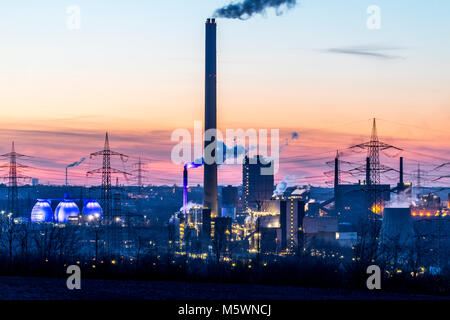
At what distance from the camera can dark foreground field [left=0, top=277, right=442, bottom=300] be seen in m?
9.63

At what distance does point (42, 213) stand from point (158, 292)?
81544mm

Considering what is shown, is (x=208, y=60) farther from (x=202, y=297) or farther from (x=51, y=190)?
(x=51, y=190)

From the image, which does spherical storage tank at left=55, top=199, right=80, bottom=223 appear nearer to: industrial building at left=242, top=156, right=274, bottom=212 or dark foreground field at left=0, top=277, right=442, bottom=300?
industrial building at left=242, top=156, right=274, bottom=212

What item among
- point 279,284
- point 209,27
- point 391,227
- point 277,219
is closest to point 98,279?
point 279,284

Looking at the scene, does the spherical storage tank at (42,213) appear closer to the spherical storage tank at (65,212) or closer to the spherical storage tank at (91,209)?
the spherical storage tank at (65,212)

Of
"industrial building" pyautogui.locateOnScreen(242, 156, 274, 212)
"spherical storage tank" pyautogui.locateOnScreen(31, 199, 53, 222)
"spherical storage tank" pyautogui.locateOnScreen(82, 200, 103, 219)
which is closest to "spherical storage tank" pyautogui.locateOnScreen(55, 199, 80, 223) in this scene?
"spherical storage tank" pyautogui.locateOnScreen(82, 200, 103, 219)

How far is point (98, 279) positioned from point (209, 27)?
59.5 meters

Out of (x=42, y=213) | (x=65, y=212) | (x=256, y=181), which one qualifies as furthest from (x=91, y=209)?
(x=256, y=181)

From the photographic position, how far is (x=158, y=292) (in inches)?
399

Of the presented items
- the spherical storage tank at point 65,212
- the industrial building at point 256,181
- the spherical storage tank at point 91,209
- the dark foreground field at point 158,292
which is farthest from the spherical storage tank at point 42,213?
the dark foreground field at point 158,292

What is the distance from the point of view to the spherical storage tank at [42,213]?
86719 millimetres

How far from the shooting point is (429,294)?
1121cm

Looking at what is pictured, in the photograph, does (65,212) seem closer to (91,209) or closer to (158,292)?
(91,209)

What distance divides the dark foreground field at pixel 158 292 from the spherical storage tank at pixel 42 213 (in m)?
78.5
